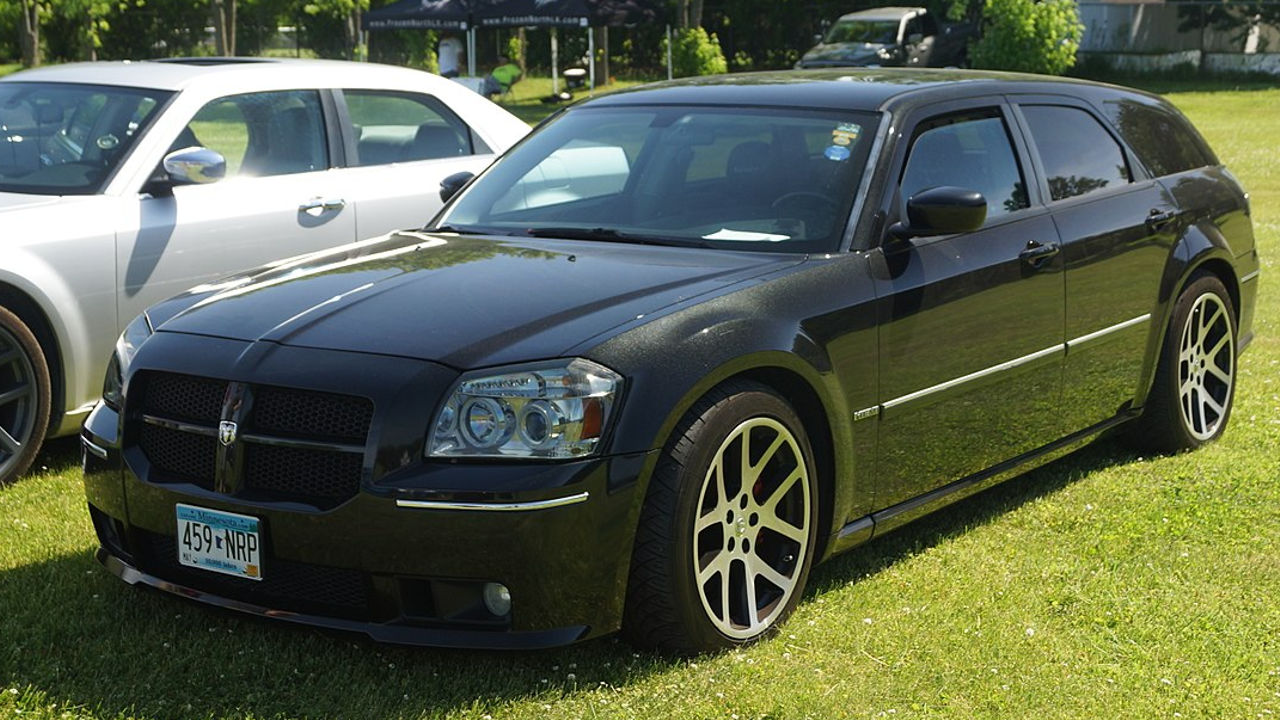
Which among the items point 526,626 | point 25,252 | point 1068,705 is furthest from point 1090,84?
point 25,252

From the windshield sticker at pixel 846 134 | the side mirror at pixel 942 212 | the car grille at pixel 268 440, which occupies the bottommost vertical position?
the car grille at pixel 268 440

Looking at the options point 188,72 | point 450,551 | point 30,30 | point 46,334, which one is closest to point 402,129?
point 188,72

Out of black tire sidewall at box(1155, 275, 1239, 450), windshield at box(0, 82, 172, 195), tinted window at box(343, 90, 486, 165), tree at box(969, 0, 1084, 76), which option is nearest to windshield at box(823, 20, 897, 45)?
tree at box(969, 0, 1084, 76)

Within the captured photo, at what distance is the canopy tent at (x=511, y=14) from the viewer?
96.3 feet

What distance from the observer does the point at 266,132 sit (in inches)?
288

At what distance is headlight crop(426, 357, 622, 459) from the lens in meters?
3.97

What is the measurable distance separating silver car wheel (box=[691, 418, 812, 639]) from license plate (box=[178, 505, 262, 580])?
111 centimetres

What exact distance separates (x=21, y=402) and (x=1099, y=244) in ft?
13.1

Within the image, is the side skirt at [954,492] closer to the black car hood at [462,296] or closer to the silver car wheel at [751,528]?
the silver car wheel at [751,528]

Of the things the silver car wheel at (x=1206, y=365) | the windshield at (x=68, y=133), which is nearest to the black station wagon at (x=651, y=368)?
the silver car wheel at (x=1206, y=365)

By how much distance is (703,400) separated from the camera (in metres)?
4.26

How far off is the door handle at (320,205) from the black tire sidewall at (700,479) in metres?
3.34

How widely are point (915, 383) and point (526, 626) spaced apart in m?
1.54

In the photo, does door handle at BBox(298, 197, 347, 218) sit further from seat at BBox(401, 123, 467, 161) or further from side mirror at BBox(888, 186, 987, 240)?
side mirror at BBox(888, 186, 987, 240)
